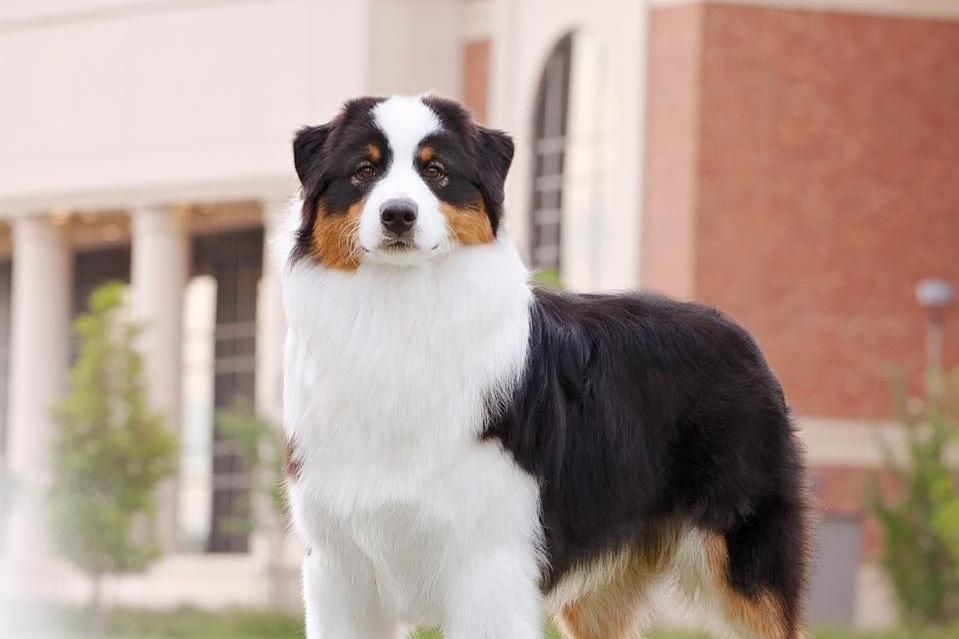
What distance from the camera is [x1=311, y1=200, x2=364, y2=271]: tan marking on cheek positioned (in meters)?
6.19

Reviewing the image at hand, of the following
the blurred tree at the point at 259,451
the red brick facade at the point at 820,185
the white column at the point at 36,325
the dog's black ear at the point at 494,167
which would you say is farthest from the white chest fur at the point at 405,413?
the white column at the point at 36,325

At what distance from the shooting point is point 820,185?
45.6m

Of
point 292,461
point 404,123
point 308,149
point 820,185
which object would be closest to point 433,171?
point 404,123

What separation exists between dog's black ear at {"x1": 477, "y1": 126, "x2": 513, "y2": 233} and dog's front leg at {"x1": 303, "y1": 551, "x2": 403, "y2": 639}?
1045 millimetres

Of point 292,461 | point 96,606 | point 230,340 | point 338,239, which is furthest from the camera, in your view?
point 230,340

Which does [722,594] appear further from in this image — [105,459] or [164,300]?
[164,300]

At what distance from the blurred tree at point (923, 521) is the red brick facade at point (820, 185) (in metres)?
5.17

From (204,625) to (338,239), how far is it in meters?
32.7

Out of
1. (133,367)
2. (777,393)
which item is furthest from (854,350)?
(777,393)

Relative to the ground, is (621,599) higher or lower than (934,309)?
lower

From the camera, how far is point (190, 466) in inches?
2219

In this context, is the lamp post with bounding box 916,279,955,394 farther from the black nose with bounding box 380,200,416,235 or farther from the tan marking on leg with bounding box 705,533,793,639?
the black nose with bounding box 380,200,416,235

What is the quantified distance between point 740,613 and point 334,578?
53.2 inches

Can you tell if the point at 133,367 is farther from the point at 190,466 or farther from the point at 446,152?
the point at 446,152
